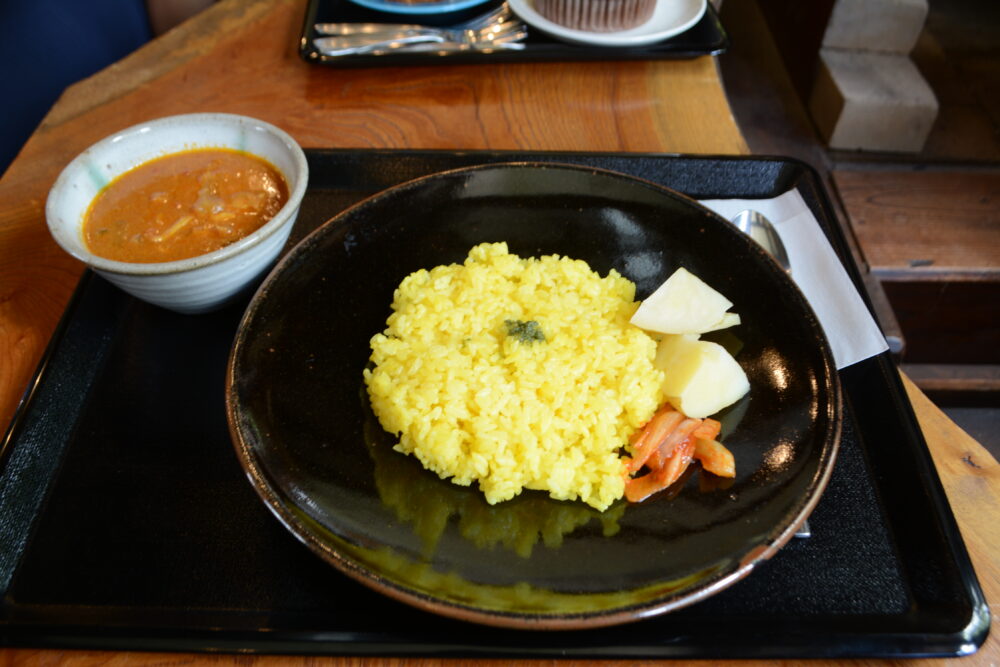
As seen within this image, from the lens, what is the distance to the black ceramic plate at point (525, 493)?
3.54ft

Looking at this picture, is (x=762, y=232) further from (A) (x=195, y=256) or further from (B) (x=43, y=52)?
(B) (x=43, y=52)

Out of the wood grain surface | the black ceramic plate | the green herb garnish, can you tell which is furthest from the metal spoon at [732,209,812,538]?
the wood grain surface

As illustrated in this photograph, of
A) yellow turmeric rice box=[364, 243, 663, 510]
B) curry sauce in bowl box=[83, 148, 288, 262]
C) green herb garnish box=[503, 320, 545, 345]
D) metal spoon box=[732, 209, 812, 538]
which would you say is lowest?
metal spoon box=[732, 209, 812, 538]

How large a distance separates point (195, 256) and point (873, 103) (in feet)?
10.8

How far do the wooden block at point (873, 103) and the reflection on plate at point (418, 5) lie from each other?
211cm

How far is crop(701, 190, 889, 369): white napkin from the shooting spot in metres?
1.53

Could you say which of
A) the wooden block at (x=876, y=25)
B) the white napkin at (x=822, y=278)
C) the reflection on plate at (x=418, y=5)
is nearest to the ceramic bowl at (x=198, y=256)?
the reflection on plate at (x=418, y=5)

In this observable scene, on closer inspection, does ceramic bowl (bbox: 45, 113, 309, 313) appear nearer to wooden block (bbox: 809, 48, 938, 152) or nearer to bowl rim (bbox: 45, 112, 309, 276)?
bowl rim (bbox: 45, 112, 309, 276)

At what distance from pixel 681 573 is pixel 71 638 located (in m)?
0.93

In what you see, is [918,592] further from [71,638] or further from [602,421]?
[71,638]

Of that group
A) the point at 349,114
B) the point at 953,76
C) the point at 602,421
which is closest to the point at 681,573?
the point at 602,421

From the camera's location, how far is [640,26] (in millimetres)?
2381

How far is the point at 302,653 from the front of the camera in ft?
3.68

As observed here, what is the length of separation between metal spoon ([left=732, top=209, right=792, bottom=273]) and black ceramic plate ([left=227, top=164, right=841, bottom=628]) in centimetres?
23
